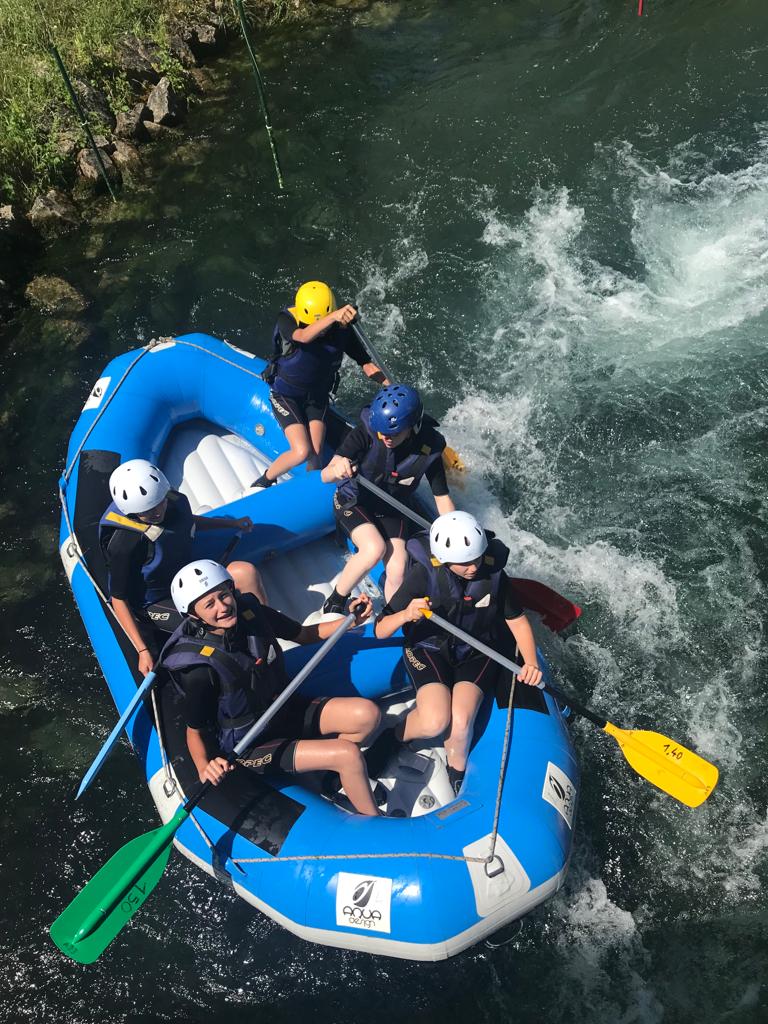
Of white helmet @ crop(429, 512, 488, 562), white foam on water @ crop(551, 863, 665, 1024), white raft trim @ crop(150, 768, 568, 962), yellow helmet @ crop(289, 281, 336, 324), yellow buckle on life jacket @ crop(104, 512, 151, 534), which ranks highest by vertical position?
yellow helmet @ crop(289, 281, 336, 324)

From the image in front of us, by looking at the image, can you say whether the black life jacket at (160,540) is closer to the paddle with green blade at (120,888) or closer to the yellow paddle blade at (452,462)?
the paddle with green blade at (120,888)

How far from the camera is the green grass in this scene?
10070 millimetres

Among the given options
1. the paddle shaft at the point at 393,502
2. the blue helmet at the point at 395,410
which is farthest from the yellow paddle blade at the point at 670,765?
the blue helmet at the point at 395,410

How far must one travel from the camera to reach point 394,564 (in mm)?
5645

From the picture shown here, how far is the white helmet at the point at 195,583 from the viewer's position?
4484mm

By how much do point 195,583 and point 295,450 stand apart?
1939 millimetres

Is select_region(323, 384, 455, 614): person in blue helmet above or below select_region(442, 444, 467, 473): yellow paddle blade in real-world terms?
above

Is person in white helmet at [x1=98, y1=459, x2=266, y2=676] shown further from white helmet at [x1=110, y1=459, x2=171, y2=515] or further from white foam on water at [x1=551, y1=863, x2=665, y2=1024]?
white foam on water at [x1=551, y1=863, x2=665, y2=1024]

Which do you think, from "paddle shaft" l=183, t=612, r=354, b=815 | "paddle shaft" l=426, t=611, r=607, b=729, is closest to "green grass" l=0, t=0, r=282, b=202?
"paddle shaft" l=183, t=612, r=354, b=815

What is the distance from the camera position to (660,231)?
28.8 feet

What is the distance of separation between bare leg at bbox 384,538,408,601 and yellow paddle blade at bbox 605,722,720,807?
1.51 m

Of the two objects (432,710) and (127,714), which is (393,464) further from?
(127,714)

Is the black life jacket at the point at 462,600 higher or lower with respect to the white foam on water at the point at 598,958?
higher

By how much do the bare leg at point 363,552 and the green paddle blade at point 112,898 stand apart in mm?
1754
